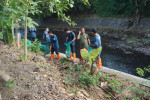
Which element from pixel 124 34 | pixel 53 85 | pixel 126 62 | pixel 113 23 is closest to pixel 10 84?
pixel 53 85

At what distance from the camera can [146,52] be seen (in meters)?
11.0

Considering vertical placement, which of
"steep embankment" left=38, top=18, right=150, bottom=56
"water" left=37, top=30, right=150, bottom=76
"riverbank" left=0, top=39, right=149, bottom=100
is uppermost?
"steep embankment" left=38, top=18, right=150, bottom=56

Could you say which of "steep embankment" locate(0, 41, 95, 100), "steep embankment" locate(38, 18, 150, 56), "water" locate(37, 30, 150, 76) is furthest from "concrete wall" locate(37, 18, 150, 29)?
"steep embankment" locate(0, 41, 95, 100)

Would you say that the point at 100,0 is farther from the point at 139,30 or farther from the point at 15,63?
the point at 15,63

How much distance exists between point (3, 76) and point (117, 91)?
3448mm

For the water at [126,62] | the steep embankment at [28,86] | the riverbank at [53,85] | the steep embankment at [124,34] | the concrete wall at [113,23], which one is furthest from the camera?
the concrete wall at [113,23]

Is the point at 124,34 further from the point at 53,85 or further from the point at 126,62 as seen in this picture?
the point at 53,85

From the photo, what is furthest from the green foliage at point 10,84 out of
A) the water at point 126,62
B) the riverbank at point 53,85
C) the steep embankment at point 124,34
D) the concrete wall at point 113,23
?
the concrete wall at point 113,23

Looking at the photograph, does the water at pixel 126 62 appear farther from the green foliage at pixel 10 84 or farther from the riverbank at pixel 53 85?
the green foliage at pixel 10 84

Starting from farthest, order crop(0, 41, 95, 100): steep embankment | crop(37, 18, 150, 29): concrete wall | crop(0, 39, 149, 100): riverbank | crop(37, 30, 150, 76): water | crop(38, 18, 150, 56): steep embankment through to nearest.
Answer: crop(37, 18, 150, 29): concrete wall, crop(38, 18, 150, 56): steep embankment, crop(37, 30, 150, 76): water, crop(0, 39, 149, 100): riverbank, crop(0, 41, 95, 100): steep embankment

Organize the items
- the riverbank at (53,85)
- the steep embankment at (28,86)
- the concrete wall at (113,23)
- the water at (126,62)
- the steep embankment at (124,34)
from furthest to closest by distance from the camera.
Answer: the concrete wall at (113,23) → the steep embankment at (124,34) → the water at (126,62) → the riverbank at (53,85) → the steep embankment at (28,86)

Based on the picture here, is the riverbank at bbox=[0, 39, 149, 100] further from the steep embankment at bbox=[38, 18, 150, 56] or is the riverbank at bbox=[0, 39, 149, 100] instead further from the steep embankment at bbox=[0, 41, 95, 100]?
the steep embankment at bbox=[38, 18, 150, 56]

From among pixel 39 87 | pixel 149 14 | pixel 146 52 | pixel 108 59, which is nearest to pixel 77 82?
pixel 39 87

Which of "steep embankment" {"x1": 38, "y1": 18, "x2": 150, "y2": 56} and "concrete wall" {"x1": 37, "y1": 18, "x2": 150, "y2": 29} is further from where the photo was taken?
"concrete wall" {"x1": 37, "y1": 18, "x2": 150, "y2": 29}
